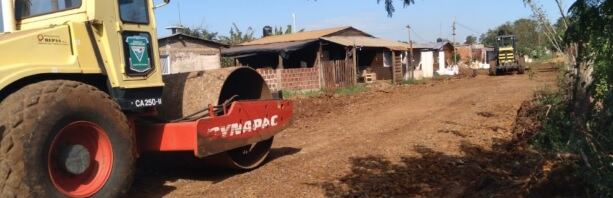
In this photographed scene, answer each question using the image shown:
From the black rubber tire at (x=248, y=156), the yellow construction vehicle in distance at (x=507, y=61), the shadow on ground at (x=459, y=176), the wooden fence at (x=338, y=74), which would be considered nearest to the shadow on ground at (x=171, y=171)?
the black rubber tire at (x=248, y=156)

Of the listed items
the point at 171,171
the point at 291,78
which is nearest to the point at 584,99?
the point at 171,171

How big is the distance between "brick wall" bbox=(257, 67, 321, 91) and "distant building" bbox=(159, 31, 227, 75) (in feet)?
8.00

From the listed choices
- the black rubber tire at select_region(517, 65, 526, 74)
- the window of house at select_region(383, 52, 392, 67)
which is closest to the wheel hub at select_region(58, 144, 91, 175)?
the window of house at select_region(383, 52, 392, 67)

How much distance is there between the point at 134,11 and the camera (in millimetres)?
6281

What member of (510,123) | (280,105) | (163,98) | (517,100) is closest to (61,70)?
(163,98)

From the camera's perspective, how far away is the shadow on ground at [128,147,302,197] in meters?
7.02

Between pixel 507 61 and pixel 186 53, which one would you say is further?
pixel 507 61

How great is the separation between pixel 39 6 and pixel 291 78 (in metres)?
17.0

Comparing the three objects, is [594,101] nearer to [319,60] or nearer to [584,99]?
[584,99]

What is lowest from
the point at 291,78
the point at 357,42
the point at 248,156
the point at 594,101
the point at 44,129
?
the point at 248,156

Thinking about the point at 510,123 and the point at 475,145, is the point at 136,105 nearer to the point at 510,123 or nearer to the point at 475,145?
the point at 475,145

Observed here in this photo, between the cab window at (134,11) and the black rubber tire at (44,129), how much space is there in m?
0.93

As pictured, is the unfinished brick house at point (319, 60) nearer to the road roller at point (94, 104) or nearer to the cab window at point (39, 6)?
the road roller at point (94, 104)

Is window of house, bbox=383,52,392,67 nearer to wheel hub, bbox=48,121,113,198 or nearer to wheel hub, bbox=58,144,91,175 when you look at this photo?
wheel hub, bbox=48,121,113,198
